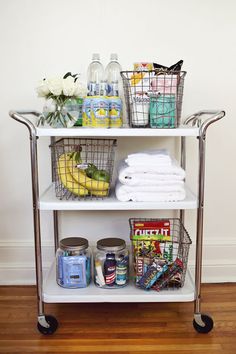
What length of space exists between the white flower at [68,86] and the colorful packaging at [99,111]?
0.08 metres

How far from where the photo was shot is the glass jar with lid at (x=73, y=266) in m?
1.66

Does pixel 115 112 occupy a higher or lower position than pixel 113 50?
lower

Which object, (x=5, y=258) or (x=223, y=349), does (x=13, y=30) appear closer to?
(x=5, y=258)

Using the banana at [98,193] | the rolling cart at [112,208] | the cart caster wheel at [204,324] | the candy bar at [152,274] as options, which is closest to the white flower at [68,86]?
the rolling cart at [112,208]

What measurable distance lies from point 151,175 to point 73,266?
49 cm

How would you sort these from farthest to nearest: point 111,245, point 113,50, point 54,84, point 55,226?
point 55,226, point 113,50, point 111,245, point 54,84

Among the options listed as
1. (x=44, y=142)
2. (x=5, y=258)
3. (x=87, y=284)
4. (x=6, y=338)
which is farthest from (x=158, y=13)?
(x=6, y=338)

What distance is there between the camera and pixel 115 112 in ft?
5.14

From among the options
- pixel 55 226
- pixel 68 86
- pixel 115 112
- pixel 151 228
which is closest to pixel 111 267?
pixel 151 228

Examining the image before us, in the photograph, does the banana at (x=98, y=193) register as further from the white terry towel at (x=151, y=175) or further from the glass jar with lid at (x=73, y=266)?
the glass jar with lid at (x=73, y=266)

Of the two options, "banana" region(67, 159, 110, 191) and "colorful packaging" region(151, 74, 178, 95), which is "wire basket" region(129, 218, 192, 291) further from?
"colorful packaging" region(151, 74, 178, 95)

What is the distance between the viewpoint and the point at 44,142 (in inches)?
77.5

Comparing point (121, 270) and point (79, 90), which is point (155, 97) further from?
point (121, 270)

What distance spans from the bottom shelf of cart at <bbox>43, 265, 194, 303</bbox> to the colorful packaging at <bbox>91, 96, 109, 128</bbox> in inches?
25.8
